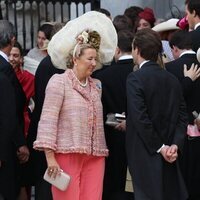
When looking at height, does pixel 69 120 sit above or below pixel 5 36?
below

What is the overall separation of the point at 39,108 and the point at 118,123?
0.82m

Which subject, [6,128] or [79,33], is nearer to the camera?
[6,128]

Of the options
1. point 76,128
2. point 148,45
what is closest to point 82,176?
point 76,128

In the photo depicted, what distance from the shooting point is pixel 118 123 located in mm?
7141

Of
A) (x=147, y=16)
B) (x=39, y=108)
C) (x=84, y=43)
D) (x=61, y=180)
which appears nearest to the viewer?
(x=61, y=180)

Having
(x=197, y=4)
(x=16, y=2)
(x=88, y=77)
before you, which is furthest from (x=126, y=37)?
(x=16, y=2)

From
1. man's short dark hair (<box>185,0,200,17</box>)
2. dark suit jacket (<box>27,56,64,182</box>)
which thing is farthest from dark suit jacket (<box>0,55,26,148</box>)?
man's short dark hair (<box>185,0,200,17</box>)

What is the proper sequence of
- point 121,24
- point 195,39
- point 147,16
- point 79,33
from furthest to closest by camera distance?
1. point 147,16
2. point 121,24
3. point 195,39
4. point 79,33

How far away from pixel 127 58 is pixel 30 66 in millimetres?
1979

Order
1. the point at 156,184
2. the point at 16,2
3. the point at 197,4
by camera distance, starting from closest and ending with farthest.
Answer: the point at 156,184 < the point at 197,4 < the point at 16,2

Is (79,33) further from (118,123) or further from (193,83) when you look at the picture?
(193,83)

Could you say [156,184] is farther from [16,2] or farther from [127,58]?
[16,2]

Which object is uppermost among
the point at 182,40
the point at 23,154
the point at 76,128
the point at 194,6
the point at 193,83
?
Answer: the point at 194,6

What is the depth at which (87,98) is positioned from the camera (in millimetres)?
6816
